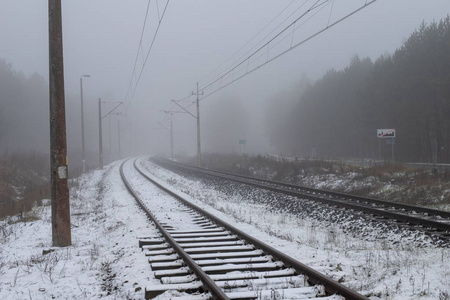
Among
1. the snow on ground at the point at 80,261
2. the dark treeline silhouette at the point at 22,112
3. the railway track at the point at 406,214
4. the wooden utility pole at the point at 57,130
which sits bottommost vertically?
the snow on ground at the point at 80,261

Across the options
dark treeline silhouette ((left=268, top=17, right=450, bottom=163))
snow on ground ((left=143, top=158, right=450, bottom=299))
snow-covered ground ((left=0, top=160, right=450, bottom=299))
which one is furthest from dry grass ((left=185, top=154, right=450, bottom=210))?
dark treeline silhouette ((left=268, top=17, right=450, bottom=163))

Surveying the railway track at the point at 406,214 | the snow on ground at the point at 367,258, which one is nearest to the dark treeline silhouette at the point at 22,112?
the railway track at the point at 406,214

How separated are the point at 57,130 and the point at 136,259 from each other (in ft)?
11.9

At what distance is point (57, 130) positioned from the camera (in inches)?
338

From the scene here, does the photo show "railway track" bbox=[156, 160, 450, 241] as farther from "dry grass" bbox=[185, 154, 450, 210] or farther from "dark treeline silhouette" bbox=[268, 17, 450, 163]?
"dark treeline silhouette" bbox=[268, 17, 450, 163]

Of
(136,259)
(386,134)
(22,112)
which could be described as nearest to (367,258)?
(136,259)

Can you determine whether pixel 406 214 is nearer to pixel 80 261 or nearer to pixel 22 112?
pixel 80 261

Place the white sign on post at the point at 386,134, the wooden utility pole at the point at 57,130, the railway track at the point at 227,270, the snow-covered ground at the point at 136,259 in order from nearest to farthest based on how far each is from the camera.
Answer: the railway track at the point at 227,270 → the snow-covered ground at the point at 136,259 → the wooden utility pole at the point at 57,130 → the white sign on post at the point at 386,134

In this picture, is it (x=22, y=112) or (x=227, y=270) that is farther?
(x=22, y=112)

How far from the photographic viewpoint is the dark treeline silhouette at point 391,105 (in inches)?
1531

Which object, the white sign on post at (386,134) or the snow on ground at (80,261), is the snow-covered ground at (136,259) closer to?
the snow on ground at (80,261)

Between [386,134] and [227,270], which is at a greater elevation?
[386,134]

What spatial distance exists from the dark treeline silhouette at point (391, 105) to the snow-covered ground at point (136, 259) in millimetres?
26551

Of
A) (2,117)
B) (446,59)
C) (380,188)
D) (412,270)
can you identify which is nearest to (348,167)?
(380,188)
